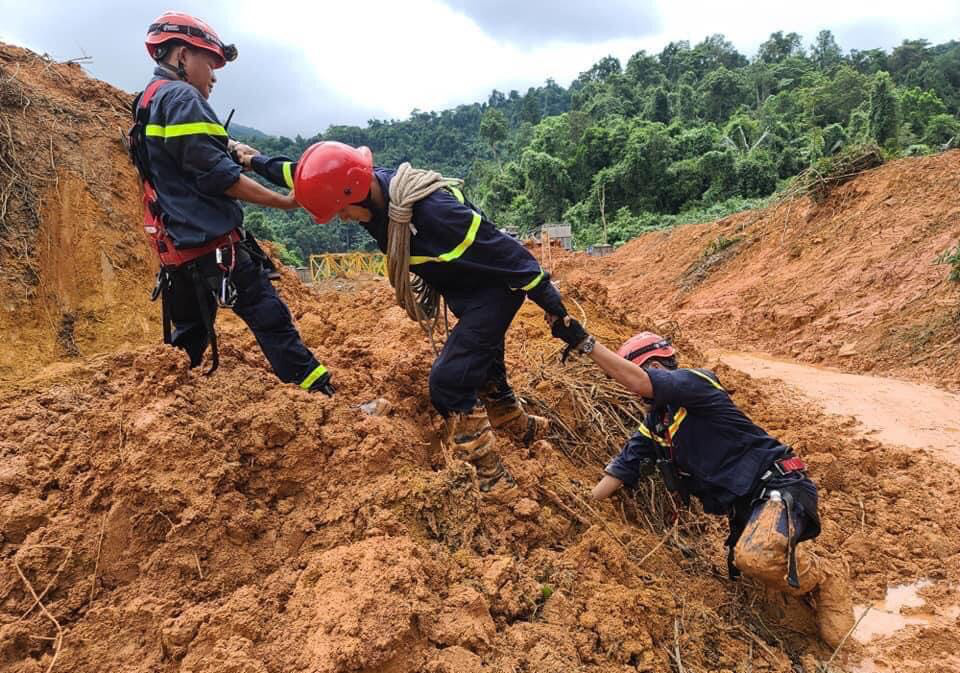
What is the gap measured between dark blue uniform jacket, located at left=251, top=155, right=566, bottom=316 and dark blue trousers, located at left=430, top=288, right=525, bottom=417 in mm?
77

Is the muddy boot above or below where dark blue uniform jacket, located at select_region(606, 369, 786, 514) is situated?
below

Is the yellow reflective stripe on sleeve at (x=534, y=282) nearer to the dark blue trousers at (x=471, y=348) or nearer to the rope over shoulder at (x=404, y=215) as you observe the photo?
the dark blue trousers at (x=471, y=348)

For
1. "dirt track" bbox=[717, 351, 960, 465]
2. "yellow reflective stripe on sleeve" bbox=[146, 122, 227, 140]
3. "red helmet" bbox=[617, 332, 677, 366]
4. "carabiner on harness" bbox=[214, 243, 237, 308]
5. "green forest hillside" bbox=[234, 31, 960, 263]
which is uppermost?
"green forest hillside" bbox=[234, 31, 960, 263]

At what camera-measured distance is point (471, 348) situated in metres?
2.67

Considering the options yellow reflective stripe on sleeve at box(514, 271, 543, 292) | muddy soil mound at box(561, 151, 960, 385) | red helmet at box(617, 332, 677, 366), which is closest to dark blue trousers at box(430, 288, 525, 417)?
yellow reflective stripe on sleeve at box(514, 271, 543, 292)

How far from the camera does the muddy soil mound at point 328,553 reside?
1.78m

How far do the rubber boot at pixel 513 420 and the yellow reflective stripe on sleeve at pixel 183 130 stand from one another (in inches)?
70.7

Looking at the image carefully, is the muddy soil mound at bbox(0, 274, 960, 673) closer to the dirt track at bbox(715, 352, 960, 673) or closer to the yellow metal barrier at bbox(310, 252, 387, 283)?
the dirt track at bbox(715, 352, 960, 673)

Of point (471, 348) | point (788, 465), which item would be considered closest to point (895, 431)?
point (788, 465)

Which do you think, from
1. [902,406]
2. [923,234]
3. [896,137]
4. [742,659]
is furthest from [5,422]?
[896,137]

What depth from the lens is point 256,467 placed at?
2381 mm

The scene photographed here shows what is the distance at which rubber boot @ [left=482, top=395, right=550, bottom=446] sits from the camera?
3.25 m

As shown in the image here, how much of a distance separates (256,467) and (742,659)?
199 centimetres

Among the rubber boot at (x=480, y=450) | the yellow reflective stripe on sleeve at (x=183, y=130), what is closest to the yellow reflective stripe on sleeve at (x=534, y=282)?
the rubber boot at (x=480, y=450)
